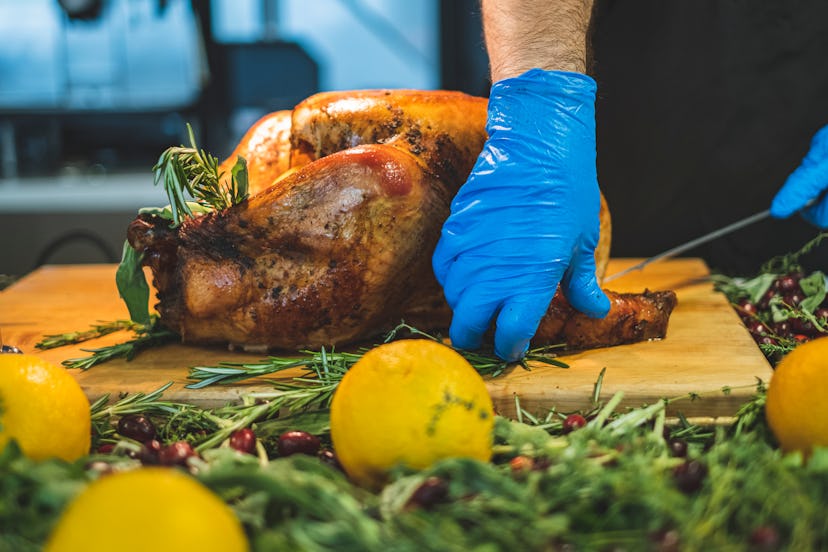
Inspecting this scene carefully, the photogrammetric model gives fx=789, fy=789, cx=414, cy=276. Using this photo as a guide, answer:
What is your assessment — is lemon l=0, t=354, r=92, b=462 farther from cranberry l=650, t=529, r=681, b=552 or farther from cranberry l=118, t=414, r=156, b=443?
cranberry l=650, t=529, r=681, b=552

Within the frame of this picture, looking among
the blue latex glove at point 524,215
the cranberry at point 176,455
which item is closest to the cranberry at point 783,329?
the blue latex glove at point 524,215

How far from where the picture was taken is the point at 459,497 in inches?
36.3

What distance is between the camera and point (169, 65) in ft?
15.1

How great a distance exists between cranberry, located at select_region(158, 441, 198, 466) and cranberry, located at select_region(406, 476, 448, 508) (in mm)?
341

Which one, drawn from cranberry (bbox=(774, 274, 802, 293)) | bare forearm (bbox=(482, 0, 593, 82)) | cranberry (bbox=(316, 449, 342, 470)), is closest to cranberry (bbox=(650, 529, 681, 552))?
cranberry (bbox=(316, 449, 342, 470))

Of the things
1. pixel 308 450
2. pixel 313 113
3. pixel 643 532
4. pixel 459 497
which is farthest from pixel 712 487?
pixel 313 113

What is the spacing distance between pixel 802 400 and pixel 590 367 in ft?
1.84

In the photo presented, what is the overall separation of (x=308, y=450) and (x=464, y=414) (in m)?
0.32

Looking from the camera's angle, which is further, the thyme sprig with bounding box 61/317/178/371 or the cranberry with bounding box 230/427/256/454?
the thyme sprig with bounding box 61/317/178/371

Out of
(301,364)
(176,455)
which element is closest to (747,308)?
(301,364)

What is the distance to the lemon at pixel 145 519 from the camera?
734mm

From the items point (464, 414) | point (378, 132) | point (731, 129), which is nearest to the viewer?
point (464, 414)

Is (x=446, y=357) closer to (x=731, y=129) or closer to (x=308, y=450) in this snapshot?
(x=308, y=450)

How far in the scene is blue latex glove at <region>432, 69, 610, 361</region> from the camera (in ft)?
5.14
